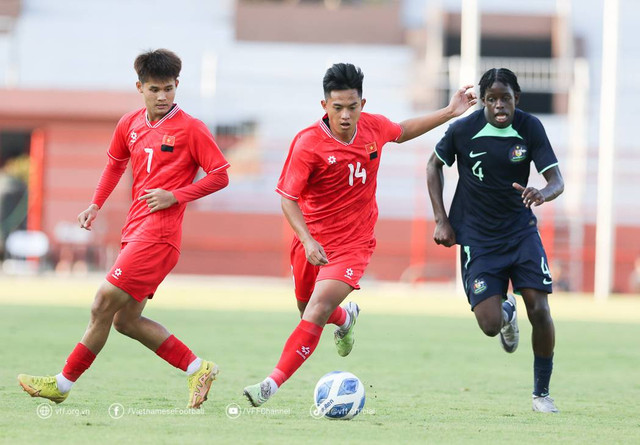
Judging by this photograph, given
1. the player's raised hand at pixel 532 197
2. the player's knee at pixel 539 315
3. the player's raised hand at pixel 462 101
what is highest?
the player's raised hand at pixel 462 101

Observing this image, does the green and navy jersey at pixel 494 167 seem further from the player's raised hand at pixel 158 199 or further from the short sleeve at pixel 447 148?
the player's raised hand at pixel 158 199

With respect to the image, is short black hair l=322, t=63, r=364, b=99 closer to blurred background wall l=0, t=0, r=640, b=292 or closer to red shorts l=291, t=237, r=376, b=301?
red shorts l=291, t=237, r=376, b=301

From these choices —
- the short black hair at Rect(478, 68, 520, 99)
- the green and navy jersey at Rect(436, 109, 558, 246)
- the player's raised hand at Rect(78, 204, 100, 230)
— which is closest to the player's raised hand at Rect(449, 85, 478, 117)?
the green and navy jersey at Rect(436, 109, 558, 246)

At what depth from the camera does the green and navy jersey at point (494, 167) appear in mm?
7570

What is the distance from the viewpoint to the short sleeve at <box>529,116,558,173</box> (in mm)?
7402

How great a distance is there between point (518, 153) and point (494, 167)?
19cm

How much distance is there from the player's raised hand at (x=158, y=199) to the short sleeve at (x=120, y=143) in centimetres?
56

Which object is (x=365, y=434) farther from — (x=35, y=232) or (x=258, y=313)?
(x=35, y=232)

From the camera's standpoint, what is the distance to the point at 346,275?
273 inches

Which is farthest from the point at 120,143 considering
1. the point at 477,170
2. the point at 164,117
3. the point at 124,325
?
the point at 477,170

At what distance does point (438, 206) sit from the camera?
797 cm

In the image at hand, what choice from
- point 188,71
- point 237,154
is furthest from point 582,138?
point 188,71

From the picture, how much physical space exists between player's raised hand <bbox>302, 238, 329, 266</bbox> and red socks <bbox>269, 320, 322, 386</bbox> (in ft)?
1.31

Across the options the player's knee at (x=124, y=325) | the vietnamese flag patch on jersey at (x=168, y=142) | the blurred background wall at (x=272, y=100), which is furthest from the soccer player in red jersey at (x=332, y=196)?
the blurred background wall at (x=272, y=100)
